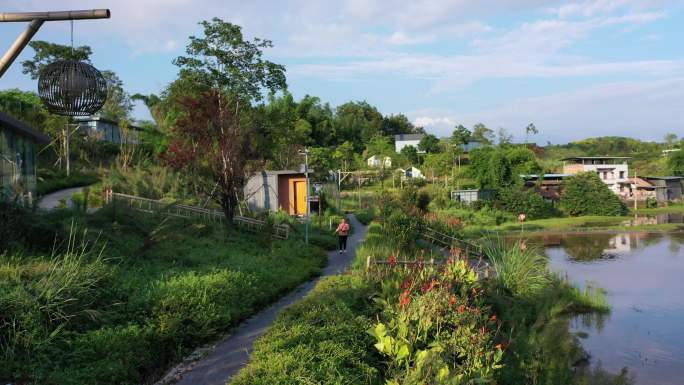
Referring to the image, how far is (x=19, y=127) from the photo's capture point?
46.1 ft

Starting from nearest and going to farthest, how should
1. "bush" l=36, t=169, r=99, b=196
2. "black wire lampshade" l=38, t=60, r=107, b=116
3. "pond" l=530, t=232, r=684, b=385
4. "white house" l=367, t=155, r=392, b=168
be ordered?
"black wire lampshade" l=38, t=60, r=107, b=116
"pond" l=530, t=232, r=684, b=385
"bush" l=36, t=169, r=99, b=196
"white house" l=367, t=155, r=392, b=168

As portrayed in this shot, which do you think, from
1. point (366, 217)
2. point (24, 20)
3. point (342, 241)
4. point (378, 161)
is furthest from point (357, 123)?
point (24, 20)

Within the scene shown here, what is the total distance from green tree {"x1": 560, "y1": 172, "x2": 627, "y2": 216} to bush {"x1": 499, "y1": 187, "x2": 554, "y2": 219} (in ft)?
9.08

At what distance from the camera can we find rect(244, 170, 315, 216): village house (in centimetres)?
2603

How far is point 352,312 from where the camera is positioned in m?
8.21

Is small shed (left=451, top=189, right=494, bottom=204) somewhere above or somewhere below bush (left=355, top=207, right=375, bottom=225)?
above

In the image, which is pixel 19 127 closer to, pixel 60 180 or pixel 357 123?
pixel 60 180

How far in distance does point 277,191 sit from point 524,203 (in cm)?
2426

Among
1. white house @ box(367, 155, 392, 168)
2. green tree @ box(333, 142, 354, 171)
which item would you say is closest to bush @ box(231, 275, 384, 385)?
green tree @ box(333, 142, 354, 171)

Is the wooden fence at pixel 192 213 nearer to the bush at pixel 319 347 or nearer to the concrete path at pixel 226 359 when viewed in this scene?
the concrete path at pixel 226 359

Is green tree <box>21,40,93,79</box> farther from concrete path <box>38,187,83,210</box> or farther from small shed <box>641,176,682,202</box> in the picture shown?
small shed <box>641,176,682,202</box>

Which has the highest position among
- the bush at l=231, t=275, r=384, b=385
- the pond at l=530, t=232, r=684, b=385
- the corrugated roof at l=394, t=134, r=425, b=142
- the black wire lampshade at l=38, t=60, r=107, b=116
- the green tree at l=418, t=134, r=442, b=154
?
the corrugated roof at l=394, t=134, r=425, b=142

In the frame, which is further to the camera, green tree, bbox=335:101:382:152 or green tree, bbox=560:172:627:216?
green tree, bbox=335:101:382:152

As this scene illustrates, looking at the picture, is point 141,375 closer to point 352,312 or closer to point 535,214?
point 352,312
